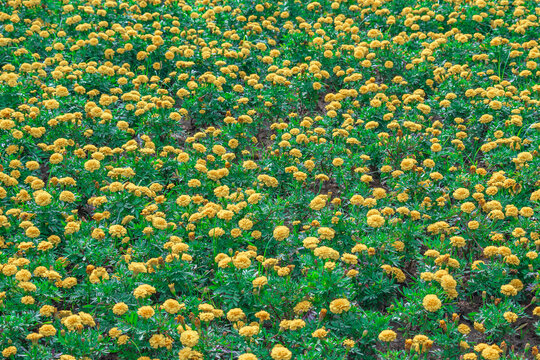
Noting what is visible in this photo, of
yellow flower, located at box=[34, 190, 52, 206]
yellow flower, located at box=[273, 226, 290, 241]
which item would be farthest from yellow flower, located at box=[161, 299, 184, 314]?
yellow flower, located at box=[34, 190, 52, 206]

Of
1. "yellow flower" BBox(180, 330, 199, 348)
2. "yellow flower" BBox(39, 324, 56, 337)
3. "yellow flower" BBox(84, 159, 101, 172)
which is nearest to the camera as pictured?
"yellow flower" BBox(180, 330, 199, 348)

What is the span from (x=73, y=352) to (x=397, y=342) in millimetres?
2658

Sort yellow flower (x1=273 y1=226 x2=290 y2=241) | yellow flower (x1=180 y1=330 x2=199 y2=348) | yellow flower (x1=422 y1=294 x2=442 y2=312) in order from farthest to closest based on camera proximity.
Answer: yellow flower (x1=273 y1=226 x2=290 y2=241)
yellow flower (x1=422 y1=294 x2=442 y2=312)
yellow flower (x1=180 y1=330 x2=199 y2=348)

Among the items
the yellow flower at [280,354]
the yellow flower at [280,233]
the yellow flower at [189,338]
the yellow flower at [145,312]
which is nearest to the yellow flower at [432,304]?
the yellow flower at [280,354]

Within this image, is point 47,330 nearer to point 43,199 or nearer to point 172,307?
point 172,307

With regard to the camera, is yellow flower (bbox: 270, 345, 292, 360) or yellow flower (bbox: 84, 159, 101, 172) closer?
yellow flower (bbox: 270, 345, 292, 360)

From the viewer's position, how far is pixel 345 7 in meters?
10.3

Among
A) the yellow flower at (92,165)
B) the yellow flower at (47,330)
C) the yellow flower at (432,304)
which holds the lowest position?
the yellow flower at (432,304)

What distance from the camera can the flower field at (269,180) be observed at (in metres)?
4.86

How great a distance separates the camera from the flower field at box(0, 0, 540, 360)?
486cm

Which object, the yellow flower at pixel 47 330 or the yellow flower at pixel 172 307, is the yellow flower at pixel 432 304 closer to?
the yellow flower at pixel 172 307

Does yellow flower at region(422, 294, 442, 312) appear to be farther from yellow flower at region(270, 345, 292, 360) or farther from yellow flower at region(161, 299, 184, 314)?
yellow flower at region(161, 299, 184, 314)

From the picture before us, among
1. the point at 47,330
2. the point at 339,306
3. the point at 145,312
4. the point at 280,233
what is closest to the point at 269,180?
the point at 280,233

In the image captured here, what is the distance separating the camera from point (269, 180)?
6367 mm
